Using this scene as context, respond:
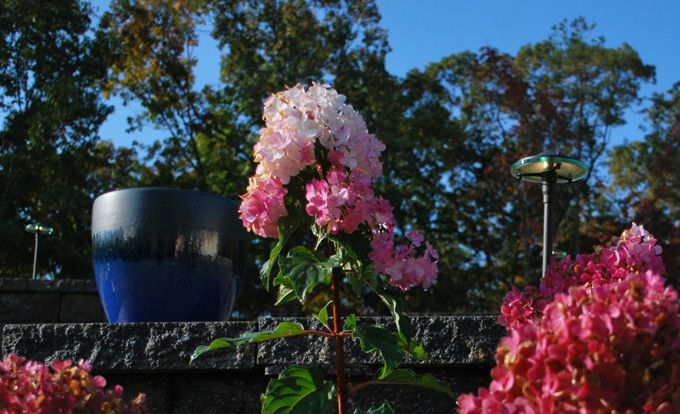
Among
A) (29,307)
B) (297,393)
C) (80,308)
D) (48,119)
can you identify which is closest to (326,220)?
(297,393)

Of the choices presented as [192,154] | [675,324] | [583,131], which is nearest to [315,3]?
[192,154]

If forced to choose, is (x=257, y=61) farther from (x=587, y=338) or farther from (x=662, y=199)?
(x=587, y=338)

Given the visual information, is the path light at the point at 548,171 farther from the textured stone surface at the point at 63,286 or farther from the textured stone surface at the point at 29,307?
the textured stone surface at the point at 29,307

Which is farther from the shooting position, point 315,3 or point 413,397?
point 315,3

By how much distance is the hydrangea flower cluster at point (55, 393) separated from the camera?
5.38ft

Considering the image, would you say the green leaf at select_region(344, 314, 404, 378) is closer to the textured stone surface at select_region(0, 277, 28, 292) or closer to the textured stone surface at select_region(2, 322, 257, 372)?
the textured stone surface at select_region(2, 322, 257, 372)

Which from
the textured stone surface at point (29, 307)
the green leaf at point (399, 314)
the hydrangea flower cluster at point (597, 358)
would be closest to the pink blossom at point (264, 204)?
the green leaf at point (399, 314)

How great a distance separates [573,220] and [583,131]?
1945mm

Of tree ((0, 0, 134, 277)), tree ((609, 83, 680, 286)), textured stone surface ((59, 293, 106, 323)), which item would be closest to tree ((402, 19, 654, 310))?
tree ((609, 83, 680, 286))

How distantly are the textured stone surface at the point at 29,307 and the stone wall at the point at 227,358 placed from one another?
3048mm

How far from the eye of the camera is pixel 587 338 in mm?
1268

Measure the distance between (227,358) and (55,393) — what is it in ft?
4.14

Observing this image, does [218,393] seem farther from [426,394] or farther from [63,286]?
[63,286]

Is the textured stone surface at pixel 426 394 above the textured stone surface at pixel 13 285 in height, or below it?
below
